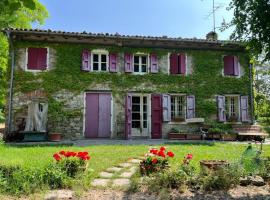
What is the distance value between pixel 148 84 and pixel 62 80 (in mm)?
4213

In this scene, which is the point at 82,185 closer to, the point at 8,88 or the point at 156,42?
the point at 8,88

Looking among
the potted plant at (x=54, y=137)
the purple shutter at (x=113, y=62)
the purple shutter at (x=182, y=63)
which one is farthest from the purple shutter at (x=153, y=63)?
the potted plant at (x=54, y=137)

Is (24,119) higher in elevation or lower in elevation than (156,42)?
lower

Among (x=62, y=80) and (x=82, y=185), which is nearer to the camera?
(x=82, y=185)

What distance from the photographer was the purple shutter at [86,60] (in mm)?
14125

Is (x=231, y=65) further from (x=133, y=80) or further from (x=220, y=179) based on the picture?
(x=220, y=179)

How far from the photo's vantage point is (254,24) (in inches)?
195

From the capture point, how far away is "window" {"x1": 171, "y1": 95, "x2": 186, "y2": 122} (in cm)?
1503

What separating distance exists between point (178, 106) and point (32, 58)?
7585mm

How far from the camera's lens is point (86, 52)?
14.2m

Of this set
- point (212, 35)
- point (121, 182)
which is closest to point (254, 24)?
point (121, 182)

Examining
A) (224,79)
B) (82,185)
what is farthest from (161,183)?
(224,79)

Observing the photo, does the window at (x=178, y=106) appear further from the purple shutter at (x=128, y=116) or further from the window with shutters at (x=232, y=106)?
the window with shutters at (x=232, y=106)

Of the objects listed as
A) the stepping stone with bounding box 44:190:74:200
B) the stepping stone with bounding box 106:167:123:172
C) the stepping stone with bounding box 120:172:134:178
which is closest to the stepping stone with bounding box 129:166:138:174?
the stepping stone with bounding box 120:172:134:178
